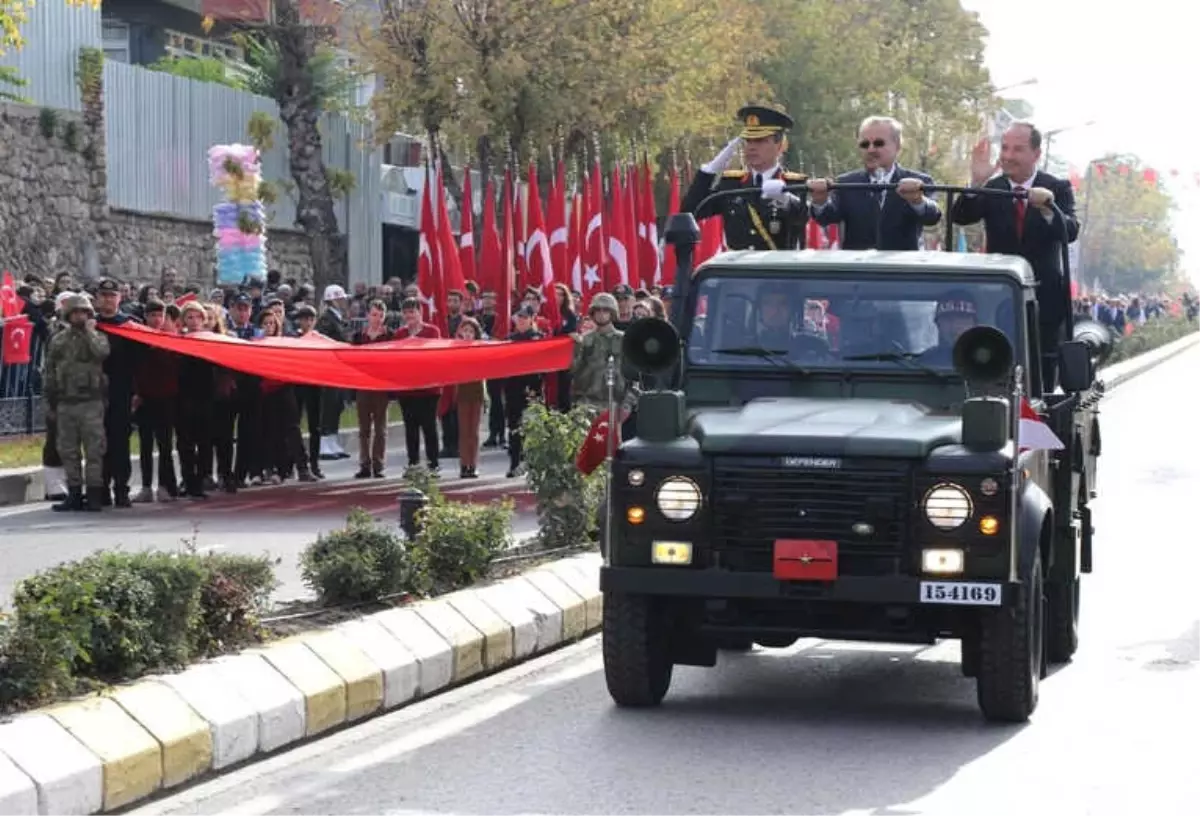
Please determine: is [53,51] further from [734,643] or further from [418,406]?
[734,643]

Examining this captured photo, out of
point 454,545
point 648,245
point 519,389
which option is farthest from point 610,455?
point 648,245

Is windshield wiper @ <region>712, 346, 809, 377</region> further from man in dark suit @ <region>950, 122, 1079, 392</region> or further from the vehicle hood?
man in dark suit @ <region>950, 122, 1079, 392</region>

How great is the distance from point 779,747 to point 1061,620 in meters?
2.71

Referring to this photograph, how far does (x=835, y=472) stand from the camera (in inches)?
403

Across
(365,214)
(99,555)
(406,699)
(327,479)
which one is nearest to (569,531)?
(406,699)

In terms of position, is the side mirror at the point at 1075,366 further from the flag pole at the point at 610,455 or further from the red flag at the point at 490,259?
the red flag at the point at 490,259

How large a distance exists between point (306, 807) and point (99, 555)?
1.71m

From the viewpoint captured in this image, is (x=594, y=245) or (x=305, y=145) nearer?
(x=594, y=245)

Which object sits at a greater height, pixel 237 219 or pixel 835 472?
pixel 237 219

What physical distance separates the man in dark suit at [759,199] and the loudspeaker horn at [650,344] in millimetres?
1916

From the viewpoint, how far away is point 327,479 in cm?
2502

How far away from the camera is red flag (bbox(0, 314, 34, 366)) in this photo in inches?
1005

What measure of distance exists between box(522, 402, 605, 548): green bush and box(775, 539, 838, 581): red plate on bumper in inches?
203

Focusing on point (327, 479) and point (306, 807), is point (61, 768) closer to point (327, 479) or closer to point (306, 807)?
point (306, 807)
